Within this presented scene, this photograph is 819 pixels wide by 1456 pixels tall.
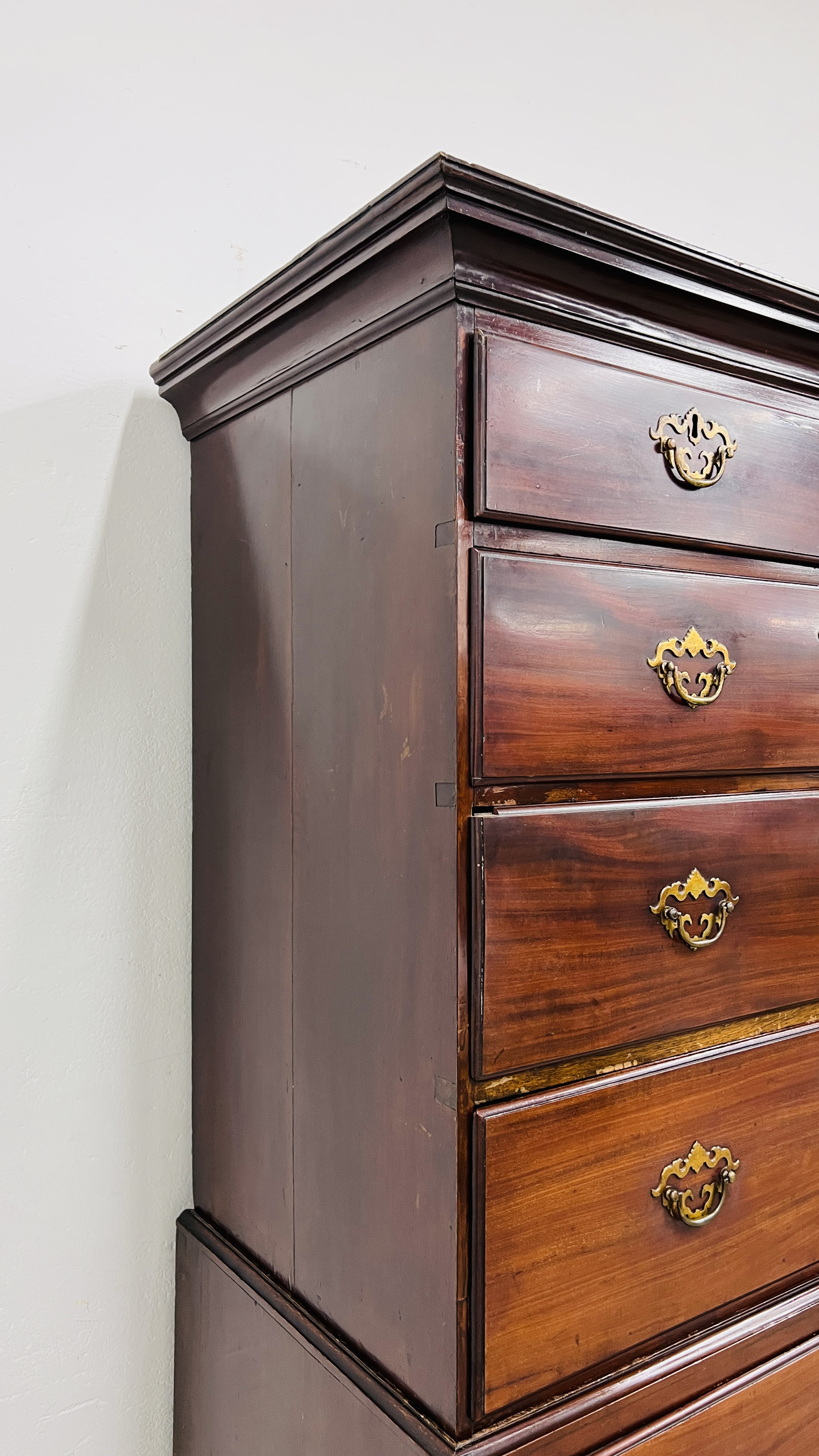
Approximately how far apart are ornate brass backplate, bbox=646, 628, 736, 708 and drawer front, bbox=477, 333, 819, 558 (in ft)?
0.33

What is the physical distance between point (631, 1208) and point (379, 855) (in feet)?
1.29

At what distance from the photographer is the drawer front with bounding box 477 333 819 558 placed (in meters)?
0.87

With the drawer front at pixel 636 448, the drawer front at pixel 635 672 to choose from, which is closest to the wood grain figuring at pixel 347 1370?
the drawer front at pixel 635 672

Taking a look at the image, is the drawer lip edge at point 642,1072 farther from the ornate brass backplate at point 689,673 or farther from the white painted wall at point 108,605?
the white painted wall at point 108,605

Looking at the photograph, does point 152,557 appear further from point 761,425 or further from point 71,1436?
point 71,1436

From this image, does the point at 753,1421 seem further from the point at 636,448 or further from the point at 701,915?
the point at 636,448

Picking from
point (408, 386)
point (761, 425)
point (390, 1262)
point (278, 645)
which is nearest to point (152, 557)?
point (278, 645)

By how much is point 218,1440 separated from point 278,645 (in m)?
0.90

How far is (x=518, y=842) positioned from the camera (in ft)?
2.86

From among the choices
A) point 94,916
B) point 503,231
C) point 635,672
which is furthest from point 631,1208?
point 503,231

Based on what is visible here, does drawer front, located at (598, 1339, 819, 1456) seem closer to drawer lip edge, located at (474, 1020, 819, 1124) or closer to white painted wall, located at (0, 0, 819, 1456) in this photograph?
drawer lip edge, located at (474, 1020, 819, 1124)

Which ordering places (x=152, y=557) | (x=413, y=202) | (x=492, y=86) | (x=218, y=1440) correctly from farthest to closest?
1. (x=492, y=86)
2. (x=152, y=557)
3. (x=218, y=1440)
4. (x=413, y=202)

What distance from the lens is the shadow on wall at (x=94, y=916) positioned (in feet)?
3.92

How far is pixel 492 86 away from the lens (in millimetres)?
1611
